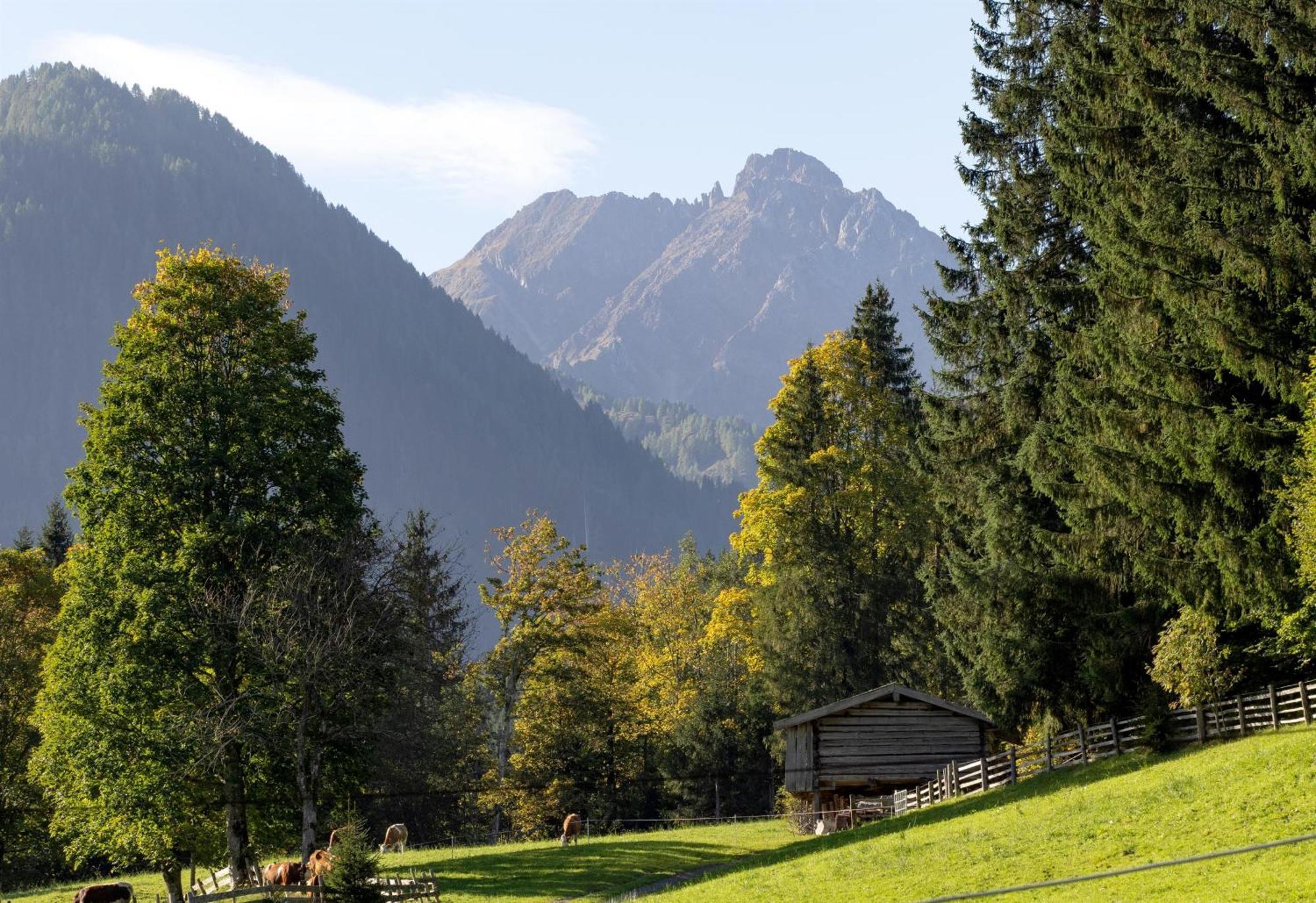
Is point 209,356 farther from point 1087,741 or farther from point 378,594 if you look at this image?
point 1087,741

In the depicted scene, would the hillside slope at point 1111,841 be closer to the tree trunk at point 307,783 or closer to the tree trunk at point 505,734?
the tree trunk at point 307,783

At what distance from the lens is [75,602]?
33188 millimetres

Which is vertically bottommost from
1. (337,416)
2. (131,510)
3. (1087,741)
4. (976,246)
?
(1087,741)

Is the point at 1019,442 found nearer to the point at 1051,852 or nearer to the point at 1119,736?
the point at 1119,736

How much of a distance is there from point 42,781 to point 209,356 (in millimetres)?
11213

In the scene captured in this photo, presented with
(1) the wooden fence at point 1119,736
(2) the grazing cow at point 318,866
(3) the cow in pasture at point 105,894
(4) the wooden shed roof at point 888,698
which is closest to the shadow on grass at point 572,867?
(2) the grazing cow at point 318,866

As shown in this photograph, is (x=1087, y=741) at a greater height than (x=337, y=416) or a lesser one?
lesser

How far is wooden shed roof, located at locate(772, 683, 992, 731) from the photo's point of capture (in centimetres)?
4441

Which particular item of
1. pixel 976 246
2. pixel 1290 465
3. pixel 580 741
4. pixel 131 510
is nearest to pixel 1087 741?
pixel 1290 465

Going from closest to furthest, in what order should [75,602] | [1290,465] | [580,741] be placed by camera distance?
[1290,465] → [75,602] → [580,741]

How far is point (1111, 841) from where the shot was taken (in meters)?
23.1

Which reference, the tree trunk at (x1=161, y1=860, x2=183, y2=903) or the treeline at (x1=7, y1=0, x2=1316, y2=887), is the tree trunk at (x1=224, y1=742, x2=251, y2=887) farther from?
the tree trunk at (x1=161, y1=860, x2=183, y2=903)

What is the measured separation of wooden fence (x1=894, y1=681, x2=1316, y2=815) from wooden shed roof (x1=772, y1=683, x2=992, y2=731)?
364cm

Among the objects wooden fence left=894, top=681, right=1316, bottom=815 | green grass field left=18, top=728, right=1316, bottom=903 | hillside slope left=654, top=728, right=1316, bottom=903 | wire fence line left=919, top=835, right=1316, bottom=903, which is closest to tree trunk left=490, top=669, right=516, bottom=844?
green grass field left=18, top=728, right=1316, bottom=903
